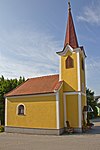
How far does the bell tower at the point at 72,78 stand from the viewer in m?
20.5

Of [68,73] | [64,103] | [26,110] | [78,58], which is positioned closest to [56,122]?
[64,103]

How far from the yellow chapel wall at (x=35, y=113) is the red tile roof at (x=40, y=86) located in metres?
0.67

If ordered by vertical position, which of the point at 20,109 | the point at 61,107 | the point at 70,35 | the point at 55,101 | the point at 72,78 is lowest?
the point at 20,109

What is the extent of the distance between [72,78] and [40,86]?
3797 millimetres

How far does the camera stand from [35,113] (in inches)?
830

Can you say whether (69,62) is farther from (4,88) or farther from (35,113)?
(4,88)

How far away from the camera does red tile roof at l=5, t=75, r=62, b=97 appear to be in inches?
835

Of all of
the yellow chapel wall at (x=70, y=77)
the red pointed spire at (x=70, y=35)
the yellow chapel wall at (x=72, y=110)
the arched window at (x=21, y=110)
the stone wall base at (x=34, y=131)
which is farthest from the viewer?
the red pointed spire at (x=70, y=35)

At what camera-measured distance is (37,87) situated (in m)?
22.7

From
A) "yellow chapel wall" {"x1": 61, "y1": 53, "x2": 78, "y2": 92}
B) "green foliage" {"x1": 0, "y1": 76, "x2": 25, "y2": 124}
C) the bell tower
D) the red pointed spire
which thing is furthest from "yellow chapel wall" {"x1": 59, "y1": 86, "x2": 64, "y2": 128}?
"green foliage" {"x1": 0, "y1": 76, "x2": 25, "y2": 124}

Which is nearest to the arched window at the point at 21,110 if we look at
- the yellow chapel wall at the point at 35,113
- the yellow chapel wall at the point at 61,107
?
the yellow chapel wall at the point at 35,113

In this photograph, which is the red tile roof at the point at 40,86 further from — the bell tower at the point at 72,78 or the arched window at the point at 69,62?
the arched window at the point at 69,62

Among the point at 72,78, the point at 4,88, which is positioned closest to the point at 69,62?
the point at 72,78

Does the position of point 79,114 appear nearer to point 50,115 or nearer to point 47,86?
point 50,115
